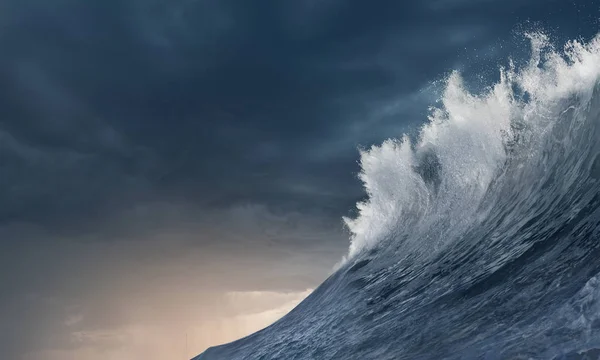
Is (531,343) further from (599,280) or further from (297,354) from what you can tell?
(297,354)

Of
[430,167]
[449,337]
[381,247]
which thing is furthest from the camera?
[430,167]

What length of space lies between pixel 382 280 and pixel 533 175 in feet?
17.3

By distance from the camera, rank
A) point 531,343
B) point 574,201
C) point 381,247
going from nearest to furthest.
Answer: point 531,343 → point 574,201 → point 381,247

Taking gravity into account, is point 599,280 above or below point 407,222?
below

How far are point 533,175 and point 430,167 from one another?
6.46 metres

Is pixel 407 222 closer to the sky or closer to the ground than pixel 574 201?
closer to the sky

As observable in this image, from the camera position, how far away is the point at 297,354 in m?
11.1

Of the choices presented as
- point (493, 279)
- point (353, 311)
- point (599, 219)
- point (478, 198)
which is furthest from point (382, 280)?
point (599, 219)

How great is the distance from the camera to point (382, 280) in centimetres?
1457

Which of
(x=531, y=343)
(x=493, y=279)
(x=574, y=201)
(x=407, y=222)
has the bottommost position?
(x=531, y=343)

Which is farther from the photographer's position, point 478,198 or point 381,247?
point 381,247

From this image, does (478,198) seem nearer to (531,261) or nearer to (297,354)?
(531,261)

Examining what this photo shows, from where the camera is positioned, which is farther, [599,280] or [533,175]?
[533,175]

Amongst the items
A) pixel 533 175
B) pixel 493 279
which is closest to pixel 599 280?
pixel 493 279
